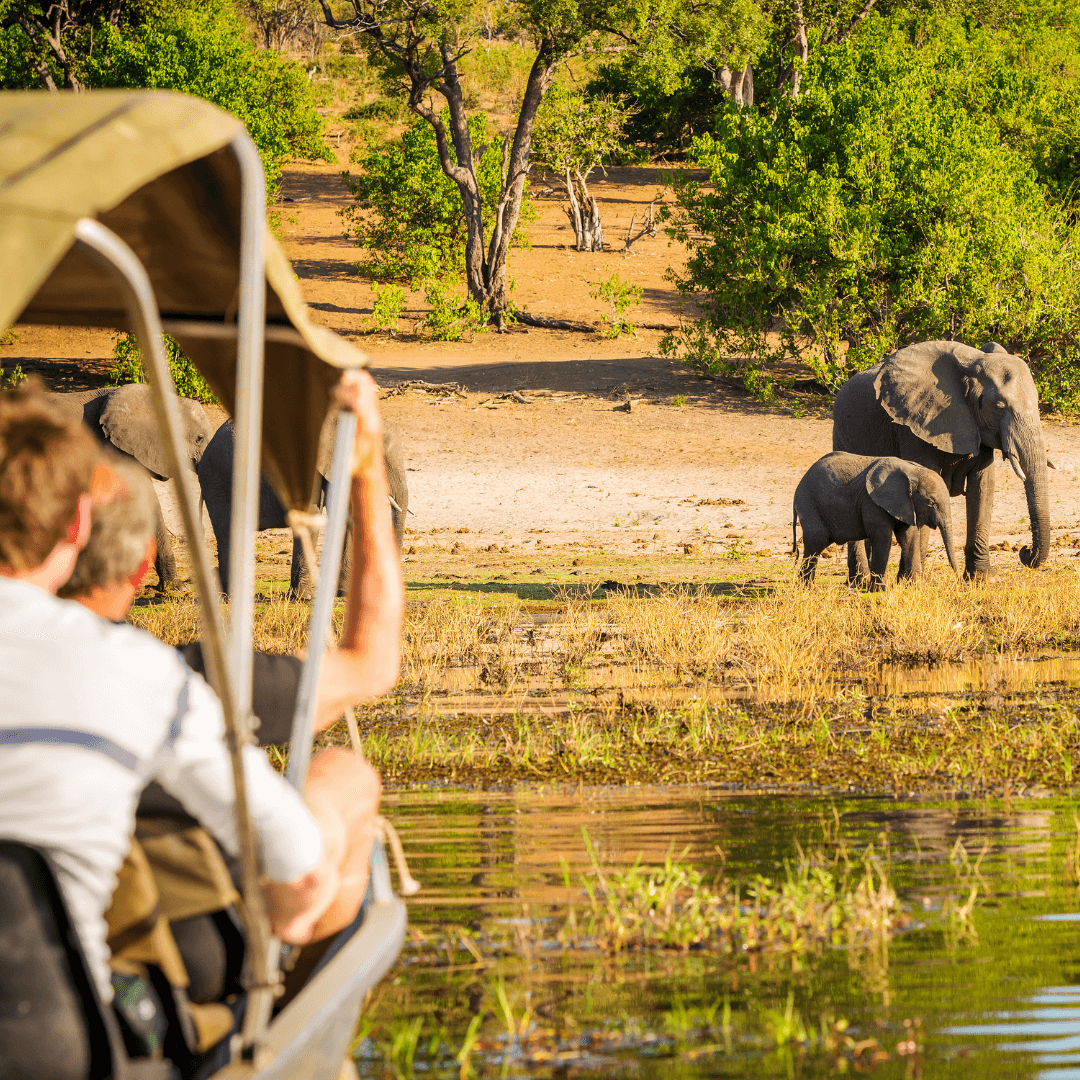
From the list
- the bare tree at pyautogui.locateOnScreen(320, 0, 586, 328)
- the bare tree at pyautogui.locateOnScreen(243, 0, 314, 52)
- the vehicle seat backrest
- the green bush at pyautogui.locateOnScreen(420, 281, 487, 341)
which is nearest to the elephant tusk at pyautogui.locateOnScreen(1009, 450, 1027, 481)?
the vehicle seat backrest

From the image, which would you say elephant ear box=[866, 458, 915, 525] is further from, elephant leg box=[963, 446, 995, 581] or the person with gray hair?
the person with gray hair

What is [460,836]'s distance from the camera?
20.0 ft

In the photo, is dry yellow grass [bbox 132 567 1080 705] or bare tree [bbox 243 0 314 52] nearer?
dry yellow grass [bbox 132 567 1080 705]

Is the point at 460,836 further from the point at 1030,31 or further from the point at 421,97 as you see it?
the point at 1030,31

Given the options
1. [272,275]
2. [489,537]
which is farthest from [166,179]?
[489,537]

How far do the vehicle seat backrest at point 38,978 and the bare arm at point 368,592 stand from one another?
101 centimetres

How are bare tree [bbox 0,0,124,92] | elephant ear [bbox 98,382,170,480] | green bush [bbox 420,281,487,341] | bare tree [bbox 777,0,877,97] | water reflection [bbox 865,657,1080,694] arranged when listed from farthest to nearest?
bare tree [bbox 777,0,877,97], bare tree [bbox 0,0,124,92], green bush [bbox 420,281,487,341], elephant ear [bbox 98,382,170,480], water reflection [bbox 865,657,1080,694]

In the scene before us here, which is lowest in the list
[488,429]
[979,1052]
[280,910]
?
[488,429]

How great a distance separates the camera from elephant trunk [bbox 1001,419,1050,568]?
14078mm

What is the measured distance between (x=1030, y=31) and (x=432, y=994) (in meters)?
45.6

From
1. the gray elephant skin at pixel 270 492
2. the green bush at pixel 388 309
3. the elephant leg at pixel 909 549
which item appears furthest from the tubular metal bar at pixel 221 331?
the green bush at pixel 388 309

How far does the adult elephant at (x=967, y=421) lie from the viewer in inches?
594

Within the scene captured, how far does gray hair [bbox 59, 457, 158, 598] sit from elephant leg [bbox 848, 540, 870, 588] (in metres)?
13.0

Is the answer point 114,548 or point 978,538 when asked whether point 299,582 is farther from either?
point 114,548
